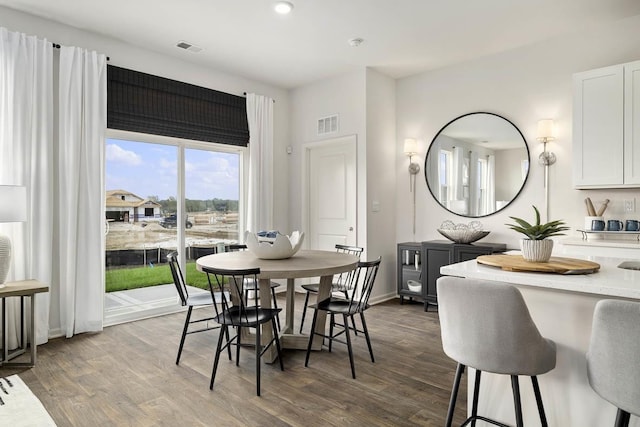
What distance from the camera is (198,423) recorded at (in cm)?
219

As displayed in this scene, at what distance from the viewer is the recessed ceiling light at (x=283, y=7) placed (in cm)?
338

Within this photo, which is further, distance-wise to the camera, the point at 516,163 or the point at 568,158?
the point at 516,163

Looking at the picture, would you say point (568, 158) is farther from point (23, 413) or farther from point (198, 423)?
→ point (23, 413)

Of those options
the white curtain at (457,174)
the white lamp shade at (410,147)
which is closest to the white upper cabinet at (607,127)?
the white curtain at (457,174)

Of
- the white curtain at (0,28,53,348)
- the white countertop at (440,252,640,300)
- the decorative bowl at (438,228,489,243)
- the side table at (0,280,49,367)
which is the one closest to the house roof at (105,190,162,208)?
the white curtain at (0,28,53,348)

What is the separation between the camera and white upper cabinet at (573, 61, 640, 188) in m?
3.41

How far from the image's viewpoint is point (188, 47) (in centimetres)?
429

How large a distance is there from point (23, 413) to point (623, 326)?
2.98 m

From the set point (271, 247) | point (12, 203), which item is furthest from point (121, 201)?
point (271, 247)

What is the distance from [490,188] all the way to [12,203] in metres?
4.57

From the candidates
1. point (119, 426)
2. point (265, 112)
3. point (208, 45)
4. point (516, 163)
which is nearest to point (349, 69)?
point (265, 112)

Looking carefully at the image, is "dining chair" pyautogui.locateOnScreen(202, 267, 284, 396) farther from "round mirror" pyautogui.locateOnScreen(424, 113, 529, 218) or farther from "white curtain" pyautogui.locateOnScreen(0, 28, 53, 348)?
"round mirror" pyautogui.locateOnScreen(424, 113, 529, 218)

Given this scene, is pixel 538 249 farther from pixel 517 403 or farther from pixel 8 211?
pixel 8 211

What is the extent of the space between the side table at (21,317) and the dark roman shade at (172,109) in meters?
1.71
